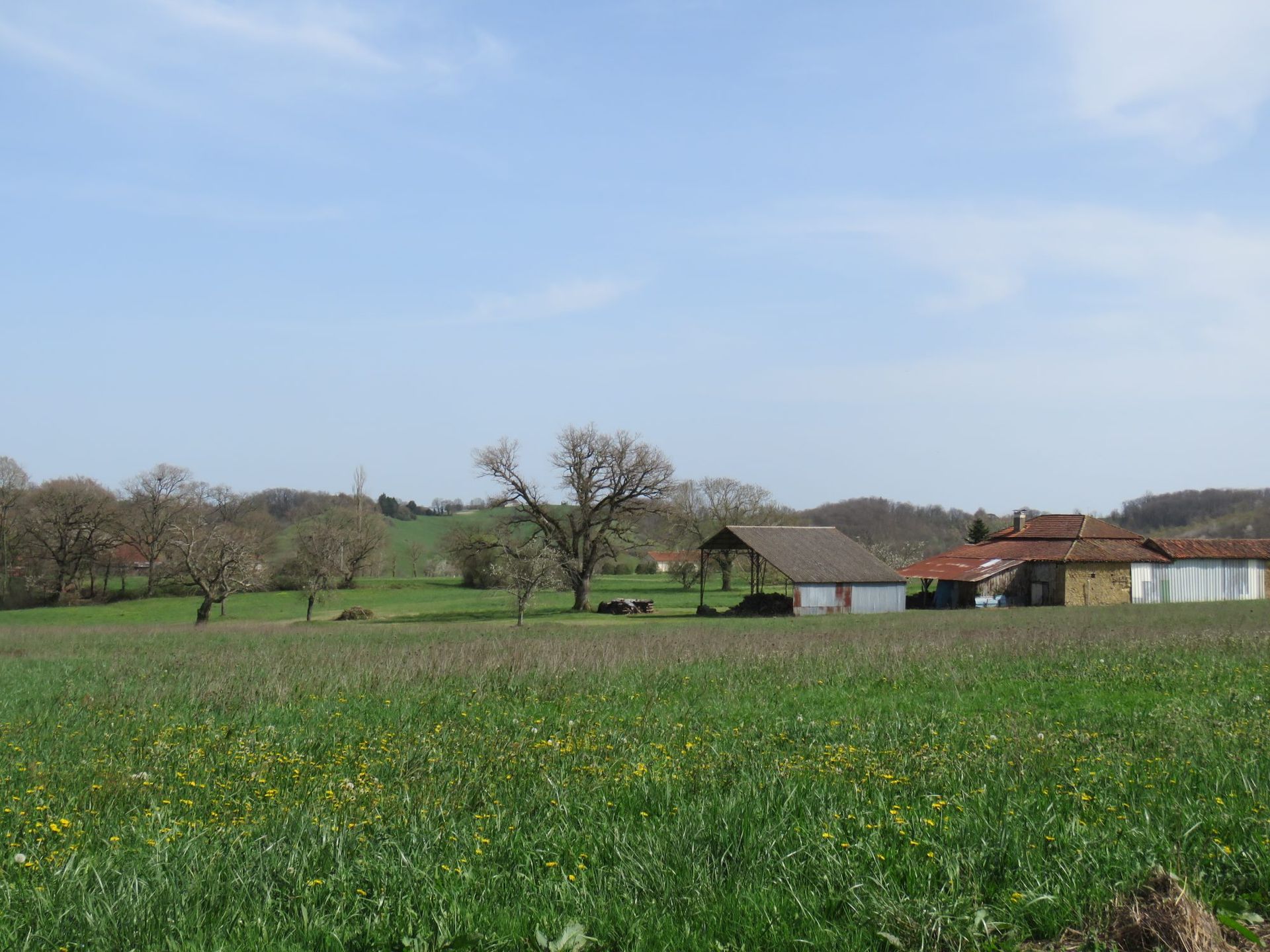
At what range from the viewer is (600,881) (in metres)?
5.00

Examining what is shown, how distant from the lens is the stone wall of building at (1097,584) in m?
55.2

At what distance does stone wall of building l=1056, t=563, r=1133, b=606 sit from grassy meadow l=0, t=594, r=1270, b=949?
43.6 metres

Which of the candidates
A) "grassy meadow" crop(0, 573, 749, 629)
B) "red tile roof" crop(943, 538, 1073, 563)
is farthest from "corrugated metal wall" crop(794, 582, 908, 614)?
"red tile roof" crop(943, 538, 1073, 563)

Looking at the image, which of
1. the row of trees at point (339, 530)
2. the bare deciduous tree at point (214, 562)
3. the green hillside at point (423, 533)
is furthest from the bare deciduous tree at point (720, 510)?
the bare deciduous tree at point (214, 562)

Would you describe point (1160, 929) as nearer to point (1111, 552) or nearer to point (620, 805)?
point (620, 805)

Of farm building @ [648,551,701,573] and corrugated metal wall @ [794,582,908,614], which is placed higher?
farm building @ [648,551,701,573]

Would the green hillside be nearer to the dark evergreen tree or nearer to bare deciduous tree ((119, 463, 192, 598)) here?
bare deciduous tree ((119, 463, 192, 598))

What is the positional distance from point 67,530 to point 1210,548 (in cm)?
7794

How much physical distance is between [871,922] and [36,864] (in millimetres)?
4544

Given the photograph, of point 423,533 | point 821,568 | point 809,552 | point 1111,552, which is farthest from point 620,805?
point 423,533

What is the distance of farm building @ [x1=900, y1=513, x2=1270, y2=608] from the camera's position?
55.5 metres

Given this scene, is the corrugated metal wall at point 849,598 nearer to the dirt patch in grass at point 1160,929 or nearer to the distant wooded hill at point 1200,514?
the dirt patch in grass at point 1160,929

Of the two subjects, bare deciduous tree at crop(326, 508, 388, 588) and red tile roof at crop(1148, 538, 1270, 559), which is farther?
bare deciduous tree at crop(326, 508, 388, 588)

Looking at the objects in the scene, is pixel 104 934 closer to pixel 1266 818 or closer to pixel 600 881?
pixel 600 881
